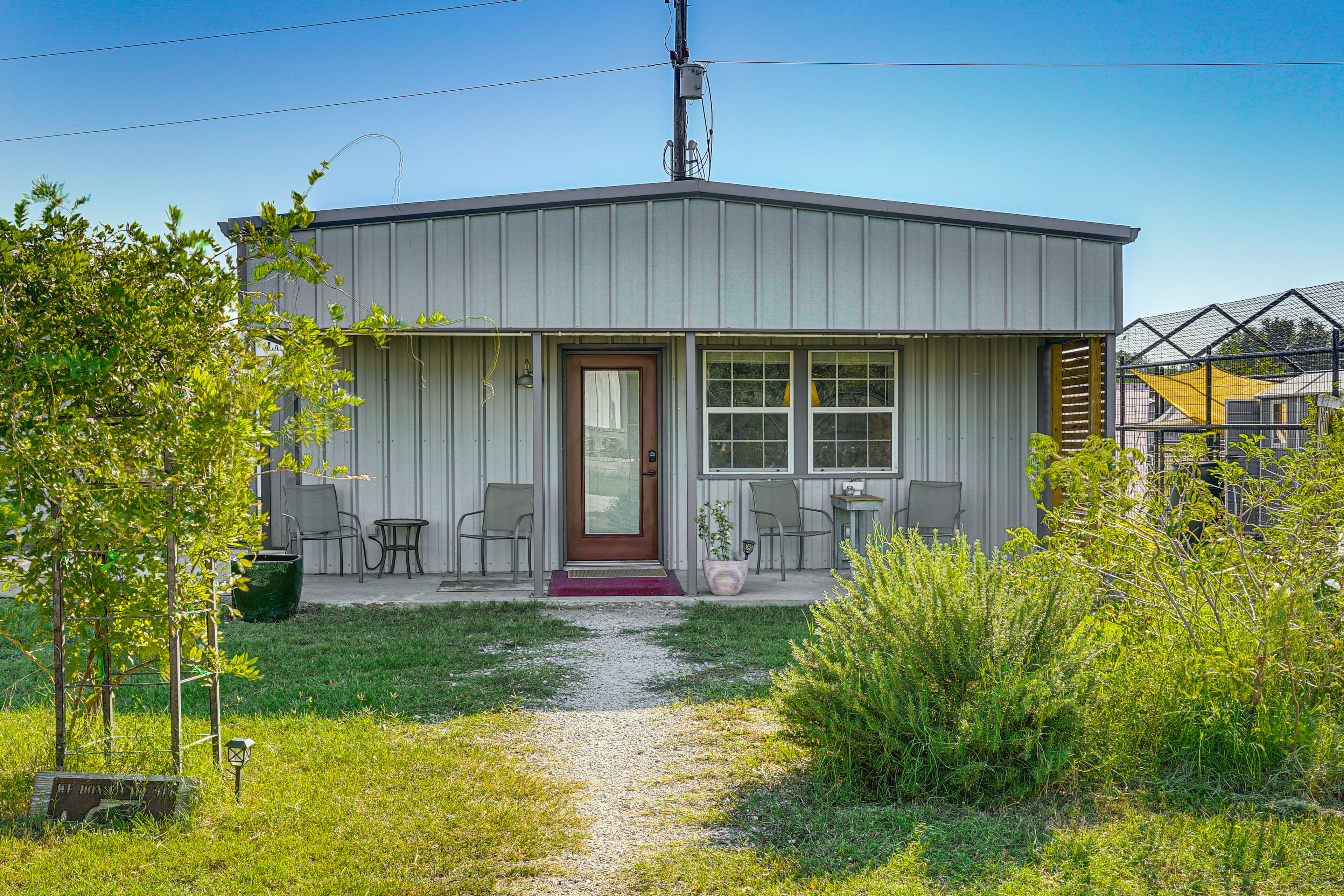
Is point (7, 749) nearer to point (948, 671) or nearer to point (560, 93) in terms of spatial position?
point (948, 671)

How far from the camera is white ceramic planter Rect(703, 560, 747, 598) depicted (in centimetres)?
679

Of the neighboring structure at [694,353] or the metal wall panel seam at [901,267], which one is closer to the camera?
the neighboring structure at [694,353]

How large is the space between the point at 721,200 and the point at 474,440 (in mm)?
2917

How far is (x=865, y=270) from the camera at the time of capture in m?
6.84

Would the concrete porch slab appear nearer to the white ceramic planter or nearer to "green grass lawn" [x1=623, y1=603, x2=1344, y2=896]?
the white ceramic planter

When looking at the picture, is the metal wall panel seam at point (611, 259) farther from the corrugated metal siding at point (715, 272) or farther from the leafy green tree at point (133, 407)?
the leafy green tree at point (133, 407)

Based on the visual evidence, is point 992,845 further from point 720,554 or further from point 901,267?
point 901,267

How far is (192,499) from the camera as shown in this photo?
273 cm

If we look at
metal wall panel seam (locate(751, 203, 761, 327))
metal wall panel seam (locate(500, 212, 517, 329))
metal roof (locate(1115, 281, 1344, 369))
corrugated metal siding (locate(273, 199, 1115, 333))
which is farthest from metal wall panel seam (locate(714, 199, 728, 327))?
metal roof (locate(1115, 281, 1344, 369))

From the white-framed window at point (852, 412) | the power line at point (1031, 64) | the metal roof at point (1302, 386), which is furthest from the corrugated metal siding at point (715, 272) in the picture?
the power line at point (1031, 64)

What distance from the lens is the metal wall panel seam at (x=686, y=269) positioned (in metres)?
6.73

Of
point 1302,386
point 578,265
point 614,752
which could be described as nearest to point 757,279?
point 578,265

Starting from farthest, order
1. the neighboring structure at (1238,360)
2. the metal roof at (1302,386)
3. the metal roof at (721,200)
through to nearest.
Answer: the metal roof at (1302,386) → the neighboring structure at (1238,360) → the metal roof at (721,200)

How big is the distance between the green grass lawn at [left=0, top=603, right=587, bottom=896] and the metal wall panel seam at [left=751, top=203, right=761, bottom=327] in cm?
312
